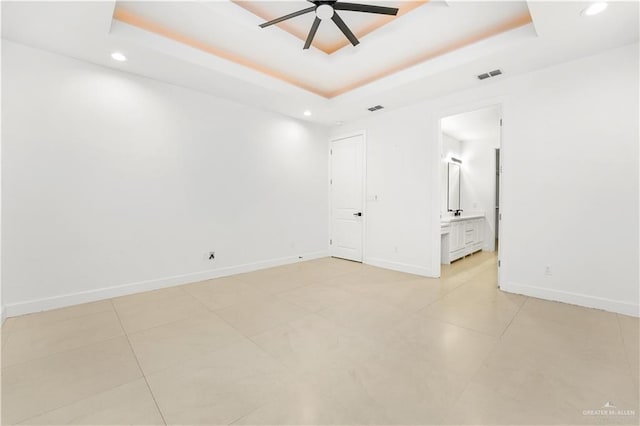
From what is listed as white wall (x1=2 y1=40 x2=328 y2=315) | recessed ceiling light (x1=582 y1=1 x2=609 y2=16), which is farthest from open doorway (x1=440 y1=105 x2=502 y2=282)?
white wall (x1=2 y1=40 x2=328 y2=315)

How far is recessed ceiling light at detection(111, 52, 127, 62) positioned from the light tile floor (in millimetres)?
2886

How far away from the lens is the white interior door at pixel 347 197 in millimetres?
5355

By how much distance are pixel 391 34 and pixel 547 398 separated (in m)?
3.59

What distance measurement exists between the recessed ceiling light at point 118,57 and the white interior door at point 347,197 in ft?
12.5

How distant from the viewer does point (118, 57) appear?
3.06 m

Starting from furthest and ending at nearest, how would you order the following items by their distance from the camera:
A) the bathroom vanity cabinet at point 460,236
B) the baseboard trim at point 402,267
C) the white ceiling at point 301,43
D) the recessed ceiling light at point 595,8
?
the bathroom vanity cabinet at point 460,236 → the baseboard trim at point 402,267 → the white ceiling at point 301,43 → the recessed ceiling light at point 595,8

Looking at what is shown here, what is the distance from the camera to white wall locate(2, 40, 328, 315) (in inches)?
112

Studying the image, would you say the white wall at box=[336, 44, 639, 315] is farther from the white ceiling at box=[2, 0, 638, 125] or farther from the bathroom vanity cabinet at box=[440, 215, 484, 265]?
the bathroom vanity cabinet at box=[440, 215, 484, 265]

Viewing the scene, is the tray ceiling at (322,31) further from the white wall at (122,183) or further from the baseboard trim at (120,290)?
the baseboard trim at (120,290)

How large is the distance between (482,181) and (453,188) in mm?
834

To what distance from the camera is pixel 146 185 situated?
361 cm

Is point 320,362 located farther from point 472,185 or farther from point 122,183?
point 472,185

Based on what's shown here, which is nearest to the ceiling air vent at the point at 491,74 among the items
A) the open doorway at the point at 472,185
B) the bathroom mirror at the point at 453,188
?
the open doorway at the point at 472,185

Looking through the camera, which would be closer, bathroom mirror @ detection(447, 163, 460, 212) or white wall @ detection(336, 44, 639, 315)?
white wall @ detection(336, 44, 639, 315)
